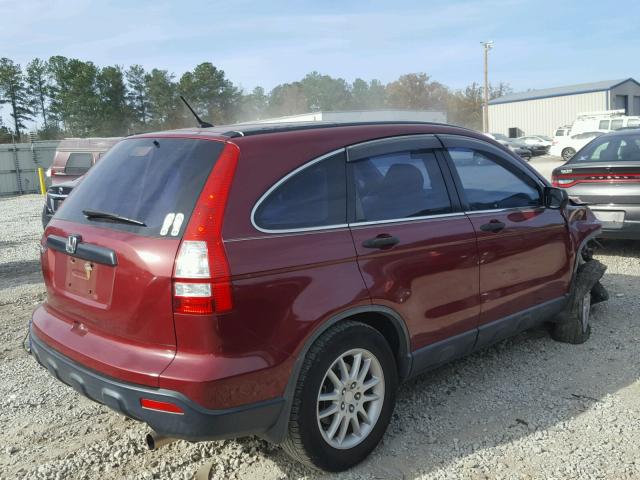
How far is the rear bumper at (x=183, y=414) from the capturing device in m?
2.45

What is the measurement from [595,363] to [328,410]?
2450 millimetres

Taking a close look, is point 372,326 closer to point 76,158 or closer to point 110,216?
point 110,216

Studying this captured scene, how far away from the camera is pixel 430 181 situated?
137 inches

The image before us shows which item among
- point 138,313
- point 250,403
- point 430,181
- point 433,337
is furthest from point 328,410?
point 430,181

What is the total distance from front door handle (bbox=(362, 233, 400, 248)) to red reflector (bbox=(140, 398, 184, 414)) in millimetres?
1172

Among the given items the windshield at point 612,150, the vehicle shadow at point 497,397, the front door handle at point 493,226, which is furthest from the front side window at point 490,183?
the windshield at point 612,150

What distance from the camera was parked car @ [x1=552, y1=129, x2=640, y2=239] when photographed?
266 inches

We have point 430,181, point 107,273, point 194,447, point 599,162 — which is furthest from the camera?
point 599,162

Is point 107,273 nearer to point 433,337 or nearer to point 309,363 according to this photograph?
point 309,363

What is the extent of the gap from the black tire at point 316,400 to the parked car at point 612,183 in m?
4.97

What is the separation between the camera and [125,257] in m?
2.62

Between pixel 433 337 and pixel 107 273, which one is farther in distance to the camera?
pixel 433 337

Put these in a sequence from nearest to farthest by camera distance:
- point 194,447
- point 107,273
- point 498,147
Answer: point 107,273, point 194,447, point 498,147

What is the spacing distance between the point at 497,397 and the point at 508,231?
42.6 inches
